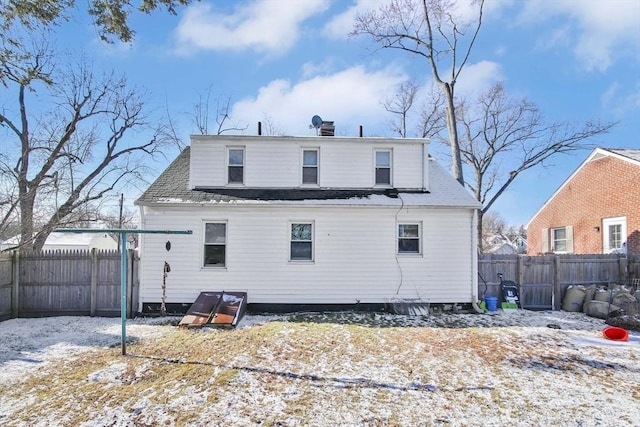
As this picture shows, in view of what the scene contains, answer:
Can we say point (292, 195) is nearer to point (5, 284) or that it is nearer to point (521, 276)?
point (521, 276)

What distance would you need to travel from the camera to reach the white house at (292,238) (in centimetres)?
973

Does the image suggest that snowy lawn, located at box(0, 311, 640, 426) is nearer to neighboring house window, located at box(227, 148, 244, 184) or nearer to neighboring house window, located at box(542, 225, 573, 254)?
neighboring house window, located at box(227, 148, 244, 184)

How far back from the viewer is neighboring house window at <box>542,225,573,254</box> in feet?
59.0

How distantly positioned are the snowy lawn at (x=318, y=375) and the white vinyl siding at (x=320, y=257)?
1.43m

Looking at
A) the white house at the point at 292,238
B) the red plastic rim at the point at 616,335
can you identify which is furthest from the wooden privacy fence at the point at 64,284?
the red plastic rim at the point at 616,335

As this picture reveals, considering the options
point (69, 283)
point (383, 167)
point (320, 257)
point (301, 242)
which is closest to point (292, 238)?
point (301, 242)

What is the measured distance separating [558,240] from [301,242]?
52.7 ft

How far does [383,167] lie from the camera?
10.9 m

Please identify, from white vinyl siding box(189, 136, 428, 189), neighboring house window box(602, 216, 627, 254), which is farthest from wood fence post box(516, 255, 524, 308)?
neighboring house window box(602, 216, 627, 254)

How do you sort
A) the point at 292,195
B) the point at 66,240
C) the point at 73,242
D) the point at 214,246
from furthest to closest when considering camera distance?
the point at 73,242, the point at 66,240, the point at 292,195, the point at 214,246

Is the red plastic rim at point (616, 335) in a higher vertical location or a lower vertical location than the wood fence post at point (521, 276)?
lower

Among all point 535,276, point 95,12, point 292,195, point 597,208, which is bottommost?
point 535,276

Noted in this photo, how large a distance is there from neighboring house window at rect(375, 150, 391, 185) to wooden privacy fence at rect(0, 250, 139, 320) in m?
7.35

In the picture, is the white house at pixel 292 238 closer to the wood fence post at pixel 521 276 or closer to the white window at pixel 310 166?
the white window at pixel 310 166
